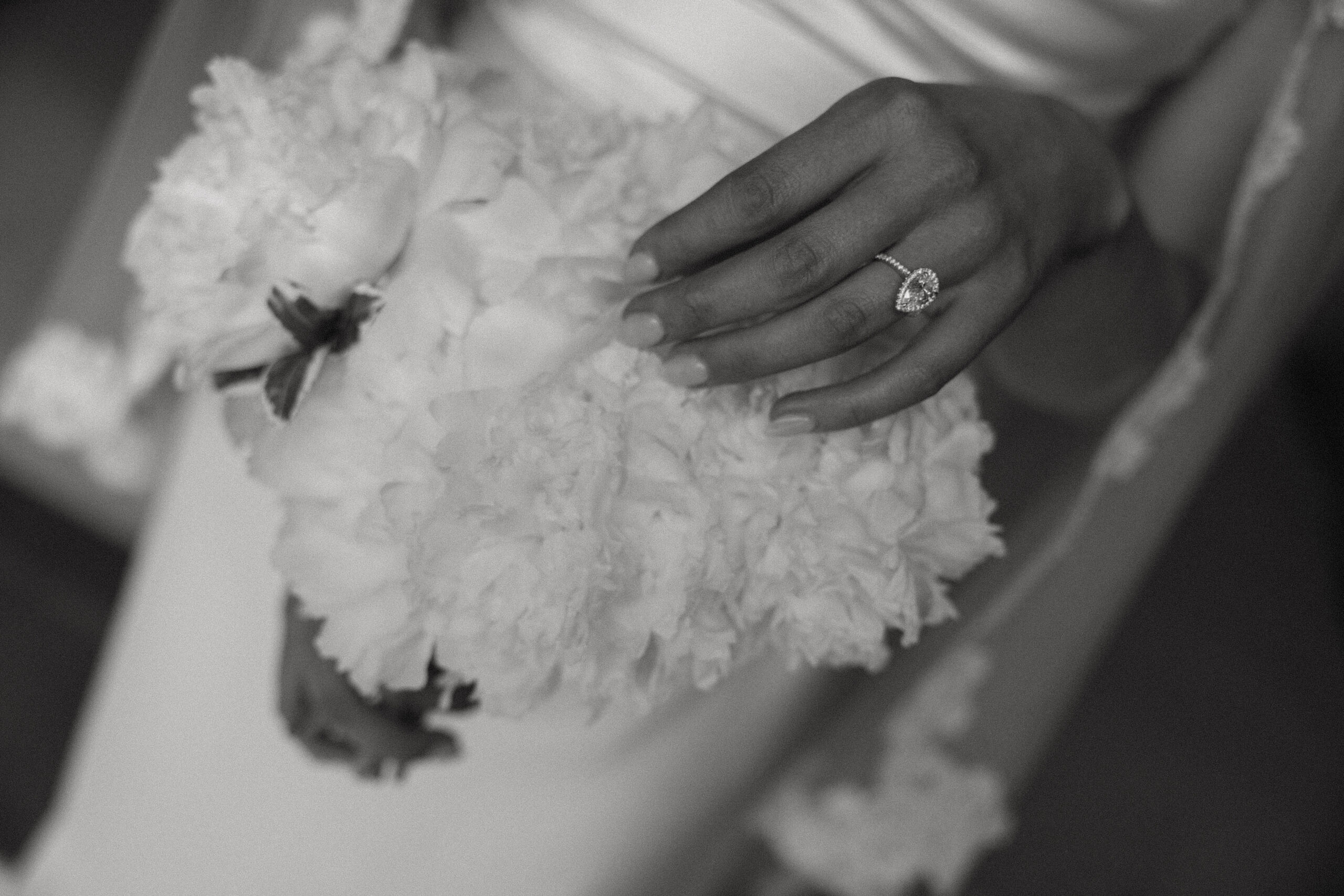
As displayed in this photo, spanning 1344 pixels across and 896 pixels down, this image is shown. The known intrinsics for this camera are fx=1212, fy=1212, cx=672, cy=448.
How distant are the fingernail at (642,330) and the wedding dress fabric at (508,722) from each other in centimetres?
38

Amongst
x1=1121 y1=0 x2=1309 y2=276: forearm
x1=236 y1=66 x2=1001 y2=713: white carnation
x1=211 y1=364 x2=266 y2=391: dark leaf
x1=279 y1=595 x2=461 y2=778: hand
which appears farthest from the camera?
x1=1121 y1=0 x2=1309 y2=276: forearm

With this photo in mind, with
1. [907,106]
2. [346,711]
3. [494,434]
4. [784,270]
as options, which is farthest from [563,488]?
[346,711]

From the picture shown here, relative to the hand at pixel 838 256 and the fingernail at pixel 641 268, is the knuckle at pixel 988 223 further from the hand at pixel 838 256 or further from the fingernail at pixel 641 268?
the fingernail at pixel 641 268

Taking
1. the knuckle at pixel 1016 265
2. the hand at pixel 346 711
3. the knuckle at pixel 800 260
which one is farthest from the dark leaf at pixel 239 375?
the knuckle at pixel 1016 265

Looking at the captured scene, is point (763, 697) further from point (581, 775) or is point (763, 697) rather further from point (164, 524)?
point (164, 524)

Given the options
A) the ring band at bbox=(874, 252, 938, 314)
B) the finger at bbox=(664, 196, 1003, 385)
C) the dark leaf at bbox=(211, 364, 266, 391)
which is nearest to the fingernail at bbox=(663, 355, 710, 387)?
the finger at bbox=(664, 196, 1003, 385)

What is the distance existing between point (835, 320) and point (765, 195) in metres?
0.07

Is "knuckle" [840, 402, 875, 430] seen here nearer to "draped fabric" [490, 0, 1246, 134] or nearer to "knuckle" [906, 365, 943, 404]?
"knuckle" [906, 365, 943, 404]

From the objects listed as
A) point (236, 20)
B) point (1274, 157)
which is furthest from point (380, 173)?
point (1274, 157)

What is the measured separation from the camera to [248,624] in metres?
1.09

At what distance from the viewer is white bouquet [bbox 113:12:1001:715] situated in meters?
0.56

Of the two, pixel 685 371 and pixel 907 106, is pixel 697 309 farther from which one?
pixel 907 106

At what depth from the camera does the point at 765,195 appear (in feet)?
1.87

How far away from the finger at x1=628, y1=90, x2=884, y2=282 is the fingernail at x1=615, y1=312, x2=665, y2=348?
1.0 inches
